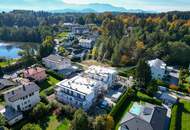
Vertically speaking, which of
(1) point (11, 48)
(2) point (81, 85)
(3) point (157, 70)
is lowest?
(1) point (11, 48)

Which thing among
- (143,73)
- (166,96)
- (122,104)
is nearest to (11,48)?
(143,73)

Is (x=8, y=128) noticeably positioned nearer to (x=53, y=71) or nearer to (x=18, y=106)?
(x=18, y=106)

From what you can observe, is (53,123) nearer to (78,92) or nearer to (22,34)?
(78,92)

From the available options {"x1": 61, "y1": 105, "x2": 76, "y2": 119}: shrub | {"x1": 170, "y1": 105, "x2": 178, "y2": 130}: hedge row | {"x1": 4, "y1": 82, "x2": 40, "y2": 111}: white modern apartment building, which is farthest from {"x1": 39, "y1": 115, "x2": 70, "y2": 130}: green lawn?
{"x1": 170, "y1": 105, "x2": 178, "y2": 130}: hedge row

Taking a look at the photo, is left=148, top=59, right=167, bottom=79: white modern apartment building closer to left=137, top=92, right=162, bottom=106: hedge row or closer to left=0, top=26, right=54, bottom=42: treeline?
left=137, top=92, right=162, bottom=106: hedge row

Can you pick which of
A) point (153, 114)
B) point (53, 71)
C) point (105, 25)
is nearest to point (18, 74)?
point (53, 71)
